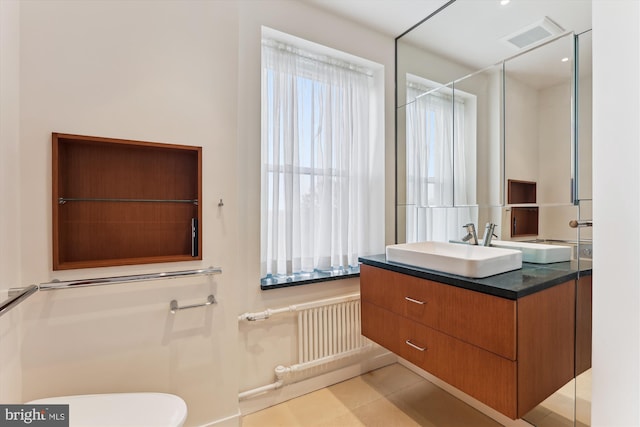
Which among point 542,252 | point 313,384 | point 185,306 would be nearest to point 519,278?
point 542,252

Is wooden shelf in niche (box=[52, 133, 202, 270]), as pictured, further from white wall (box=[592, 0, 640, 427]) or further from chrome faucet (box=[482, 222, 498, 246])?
chrome faucet (box=[482, 222, 498, 246])

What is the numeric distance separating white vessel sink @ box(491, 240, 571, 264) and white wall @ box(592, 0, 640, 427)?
908 mm

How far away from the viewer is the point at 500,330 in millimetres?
1190

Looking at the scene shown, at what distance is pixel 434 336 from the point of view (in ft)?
4.80

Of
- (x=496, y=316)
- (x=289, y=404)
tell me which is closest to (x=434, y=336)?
(x=496, y=316)

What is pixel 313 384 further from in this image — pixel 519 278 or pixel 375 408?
pixel 519 278

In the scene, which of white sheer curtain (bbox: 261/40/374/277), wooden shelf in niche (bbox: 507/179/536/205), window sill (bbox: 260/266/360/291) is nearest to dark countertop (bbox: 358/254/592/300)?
wooden shelf in niche (bbox: 507/179/536/205)

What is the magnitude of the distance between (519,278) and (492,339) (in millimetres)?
318

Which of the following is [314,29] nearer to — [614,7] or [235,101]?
[235,101]

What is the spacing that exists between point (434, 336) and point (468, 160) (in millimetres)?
1177

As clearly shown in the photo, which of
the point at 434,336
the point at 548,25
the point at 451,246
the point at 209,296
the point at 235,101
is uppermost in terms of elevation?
the point at 548,25

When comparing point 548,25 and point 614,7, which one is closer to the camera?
point 614,7

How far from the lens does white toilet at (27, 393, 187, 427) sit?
113cm

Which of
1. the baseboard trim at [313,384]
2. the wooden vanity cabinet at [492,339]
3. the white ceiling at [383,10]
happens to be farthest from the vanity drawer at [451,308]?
the white ceiling at [383,10]
